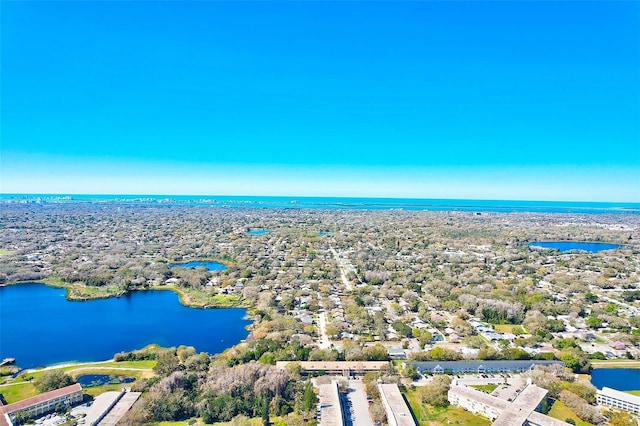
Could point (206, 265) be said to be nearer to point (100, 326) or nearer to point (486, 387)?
point (100, 326)

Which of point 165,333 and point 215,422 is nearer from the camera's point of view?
point 215,422

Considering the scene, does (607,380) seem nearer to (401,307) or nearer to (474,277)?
(401,307)

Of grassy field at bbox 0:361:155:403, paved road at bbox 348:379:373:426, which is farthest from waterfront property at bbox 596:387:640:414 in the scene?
grassy field at bbox 0:361:155:403

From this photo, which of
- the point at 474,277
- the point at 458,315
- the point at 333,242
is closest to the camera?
the point at 458,315

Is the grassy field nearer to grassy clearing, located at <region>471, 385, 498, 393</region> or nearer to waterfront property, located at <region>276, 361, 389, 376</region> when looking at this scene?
waterfront property, located at <region>276, 361, 389, 376</region>

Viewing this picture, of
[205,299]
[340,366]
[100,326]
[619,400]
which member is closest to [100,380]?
[100,326]

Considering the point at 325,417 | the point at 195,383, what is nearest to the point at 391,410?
the point at 325,417
